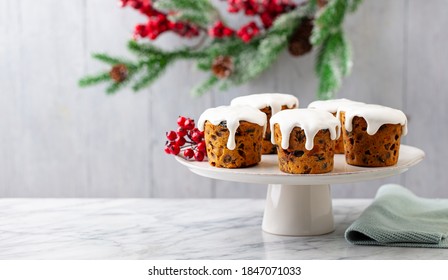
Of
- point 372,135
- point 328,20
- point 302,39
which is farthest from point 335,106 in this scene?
point 302,39

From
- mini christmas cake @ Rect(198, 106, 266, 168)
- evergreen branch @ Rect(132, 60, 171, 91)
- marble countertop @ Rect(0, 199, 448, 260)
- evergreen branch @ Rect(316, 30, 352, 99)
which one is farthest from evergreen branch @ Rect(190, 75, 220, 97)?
mini christmas cake @ Rect(198, 106, 266, 168)

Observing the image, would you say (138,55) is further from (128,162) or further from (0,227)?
(0,227)

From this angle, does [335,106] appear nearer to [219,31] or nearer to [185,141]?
[185,141]

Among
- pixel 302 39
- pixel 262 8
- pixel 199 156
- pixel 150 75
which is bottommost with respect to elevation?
pixel 199 156

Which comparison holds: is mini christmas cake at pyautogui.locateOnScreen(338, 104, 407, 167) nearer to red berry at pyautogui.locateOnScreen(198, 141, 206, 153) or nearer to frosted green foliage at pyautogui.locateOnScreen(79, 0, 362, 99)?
red berry at pyautogui.locateOnScreen(198, 141, 206, 153)

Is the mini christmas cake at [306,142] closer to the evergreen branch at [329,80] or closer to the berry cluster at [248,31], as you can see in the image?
the evergreen branch at [329,80]
